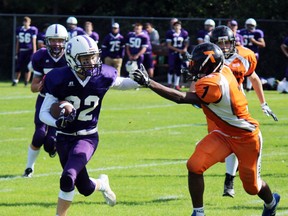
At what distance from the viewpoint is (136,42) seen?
19.0 m

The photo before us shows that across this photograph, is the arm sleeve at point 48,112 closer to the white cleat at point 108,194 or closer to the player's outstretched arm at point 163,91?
the player's outstretched arm at point 163,91

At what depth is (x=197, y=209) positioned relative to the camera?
5.88 meters

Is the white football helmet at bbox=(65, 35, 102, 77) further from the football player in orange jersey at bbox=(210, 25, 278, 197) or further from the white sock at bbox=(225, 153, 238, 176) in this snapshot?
the white sock at bbox=(225, 153, 238, 176)

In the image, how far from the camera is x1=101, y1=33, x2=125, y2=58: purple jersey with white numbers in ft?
63.1

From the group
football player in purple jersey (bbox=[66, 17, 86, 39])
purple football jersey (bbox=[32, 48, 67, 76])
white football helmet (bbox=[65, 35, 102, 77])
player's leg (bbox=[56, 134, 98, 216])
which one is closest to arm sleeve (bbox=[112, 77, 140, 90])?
white football helmet (bbox=[65, 35, 102, 77])

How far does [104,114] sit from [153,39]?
735 centimetres

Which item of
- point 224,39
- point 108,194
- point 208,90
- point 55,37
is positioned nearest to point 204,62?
point 208,90

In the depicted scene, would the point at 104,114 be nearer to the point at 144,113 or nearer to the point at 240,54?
the point at 144,113

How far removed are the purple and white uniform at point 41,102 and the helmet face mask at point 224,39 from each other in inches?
75.5

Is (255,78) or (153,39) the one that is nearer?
(255,78)

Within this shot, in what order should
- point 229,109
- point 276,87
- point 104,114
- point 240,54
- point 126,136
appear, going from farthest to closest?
point 276,87
point 104,114
point 126,136
point 240,54
point 229,109

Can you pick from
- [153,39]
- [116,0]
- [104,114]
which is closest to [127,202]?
[104,114]

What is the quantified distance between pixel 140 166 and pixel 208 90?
3.25 meters

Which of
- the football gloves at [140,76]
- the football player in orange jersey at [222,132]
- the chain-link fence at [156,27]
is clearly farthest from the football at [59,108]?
the chain-link fence at [156,27]
